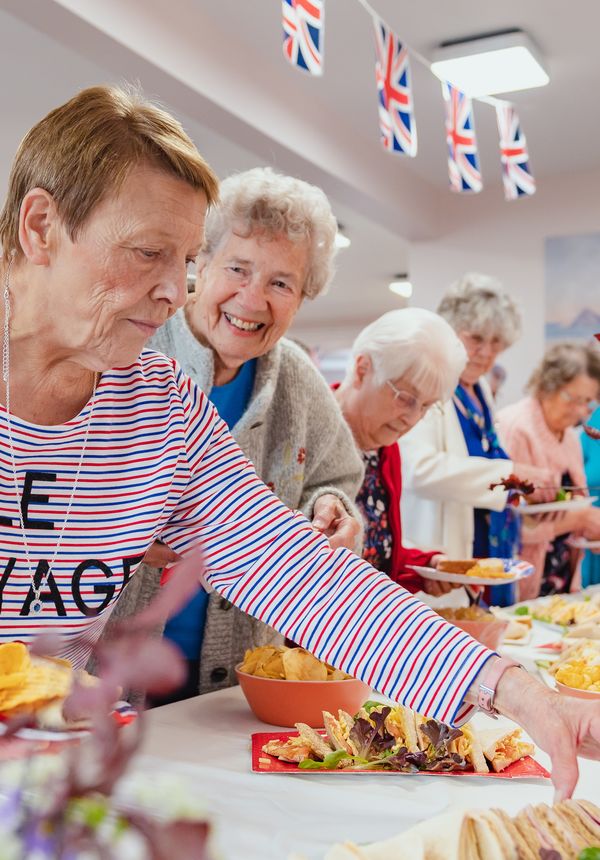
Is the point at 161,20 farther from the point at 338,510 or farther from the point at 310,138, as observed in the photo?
the point at 338,510

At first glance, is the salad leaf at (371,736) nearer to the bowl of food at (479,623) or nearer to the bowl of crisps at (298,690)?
the bowl of crisps at (298,690)

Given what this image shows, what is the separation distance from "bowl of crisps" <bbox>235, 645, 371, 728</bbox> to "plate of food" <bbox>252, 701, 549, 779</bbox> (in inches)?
3.4

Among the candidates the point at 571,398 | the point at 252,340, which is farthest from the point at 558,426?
the point at 252,340

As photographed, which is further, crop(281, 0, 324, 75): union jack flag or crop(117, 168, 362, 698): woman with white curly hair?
crop(281, 0, 324, 75): union jack flag

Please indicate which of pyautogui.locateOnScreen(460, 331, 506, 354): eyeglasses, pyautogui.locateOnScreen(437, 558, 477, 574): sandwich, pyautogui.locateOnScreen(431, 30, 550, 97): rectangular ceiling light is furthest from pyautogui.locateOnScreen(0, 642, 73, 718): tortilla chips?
pyautogui.locateOnScreen(431, 30, 550, 97): rectangular ceiling light

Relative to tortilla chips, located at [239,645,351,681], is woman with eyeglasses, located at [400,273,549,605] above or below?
above

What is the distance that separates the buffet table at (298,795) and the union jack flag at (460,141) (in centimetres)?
312

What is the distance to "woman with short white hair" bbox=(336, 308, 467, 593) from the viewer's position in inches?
92.0

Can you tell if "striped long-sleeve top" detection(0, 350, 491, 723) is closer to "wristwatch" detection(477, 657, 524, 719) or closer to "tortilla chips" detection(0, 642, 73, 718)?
"wristwatch" detection(477, 657, 524, 719)

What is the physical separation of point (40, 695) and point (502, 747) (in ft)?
2.59

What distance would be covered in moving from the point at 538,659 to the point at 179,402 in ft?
3.83

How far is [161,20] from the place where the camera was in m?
3.72

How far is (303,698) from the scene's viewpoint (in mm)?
1327

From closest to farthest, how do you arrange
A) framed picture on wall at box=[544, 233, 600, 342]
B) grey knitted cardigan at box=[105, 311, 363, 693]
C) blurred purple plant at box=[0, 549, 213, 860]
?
blurred purple plant at box=[0, 549, 213, 860]
grey knitted cardigan at box=[105, 311, 363, 693]
framed picture on wall at box=[544, 233, 600, 342]
